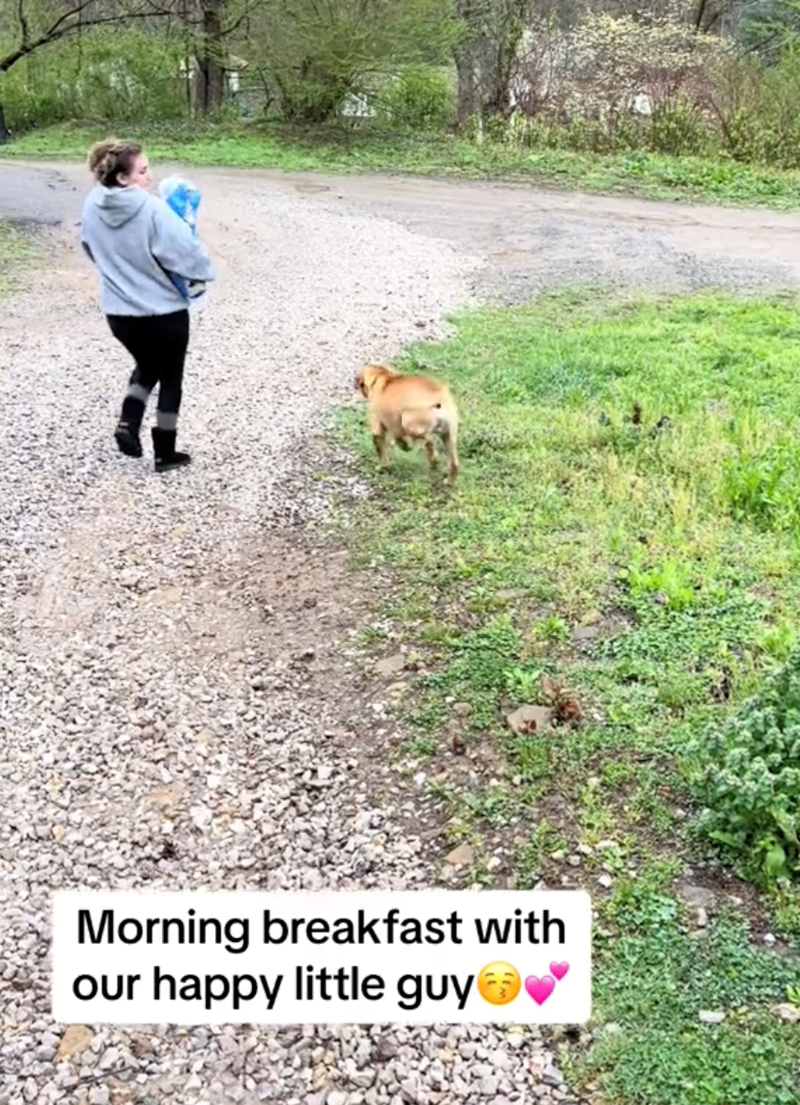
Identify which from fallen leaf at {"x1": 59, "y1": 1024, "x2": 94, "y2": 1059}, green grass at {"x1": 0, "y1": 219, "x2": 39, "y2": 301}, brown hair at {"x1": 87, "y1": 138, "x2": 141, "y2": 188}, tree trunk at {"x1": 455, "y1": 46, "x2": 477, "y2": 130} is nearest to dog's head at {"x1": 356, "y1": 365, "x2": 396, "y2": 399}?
brown hair at {"x1": 87, "y1": 138, "x2": 141, "y2": 188}

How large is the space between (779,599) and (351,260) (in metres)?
9.28

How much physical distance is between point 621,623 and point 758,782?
1.50 meters


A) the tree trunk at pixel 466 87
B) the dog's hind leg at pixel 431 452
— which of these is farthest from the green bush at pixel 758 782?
the tree trunk at pixel 466 87

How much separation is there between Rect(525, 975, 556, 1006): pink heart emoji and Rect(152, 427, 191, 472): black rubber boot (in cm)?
435

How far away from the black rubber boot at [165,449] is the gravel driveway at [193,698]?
115 millimetres

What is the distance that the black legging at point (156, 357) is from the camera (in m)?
6.13

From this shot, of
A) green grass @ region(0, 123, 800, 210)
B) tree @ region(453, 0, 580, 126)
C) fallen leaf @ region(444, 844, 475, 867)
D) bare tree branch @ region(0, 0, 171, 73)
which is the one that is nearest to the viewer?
fallen leaf @ region(444, 844, 475, 867)

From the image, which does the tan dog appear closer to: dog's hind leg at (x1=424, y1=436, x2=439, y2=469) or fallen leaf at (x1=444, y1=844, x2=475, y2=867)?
dog's hind leg at (x1=424, y1=436, x2=439, y2=469)

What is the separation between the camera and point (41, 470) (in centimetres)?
651

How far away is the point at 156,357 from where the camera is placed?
20.7 ft

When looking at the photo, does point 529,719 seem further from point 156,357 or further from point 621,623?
point 156,357

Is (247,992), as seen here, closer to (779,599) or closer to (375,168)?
(779,599)

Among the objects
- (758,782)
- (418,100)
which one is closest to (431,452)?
(758,782)

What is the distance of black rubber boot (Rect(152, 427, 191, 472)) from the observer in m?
6.46
